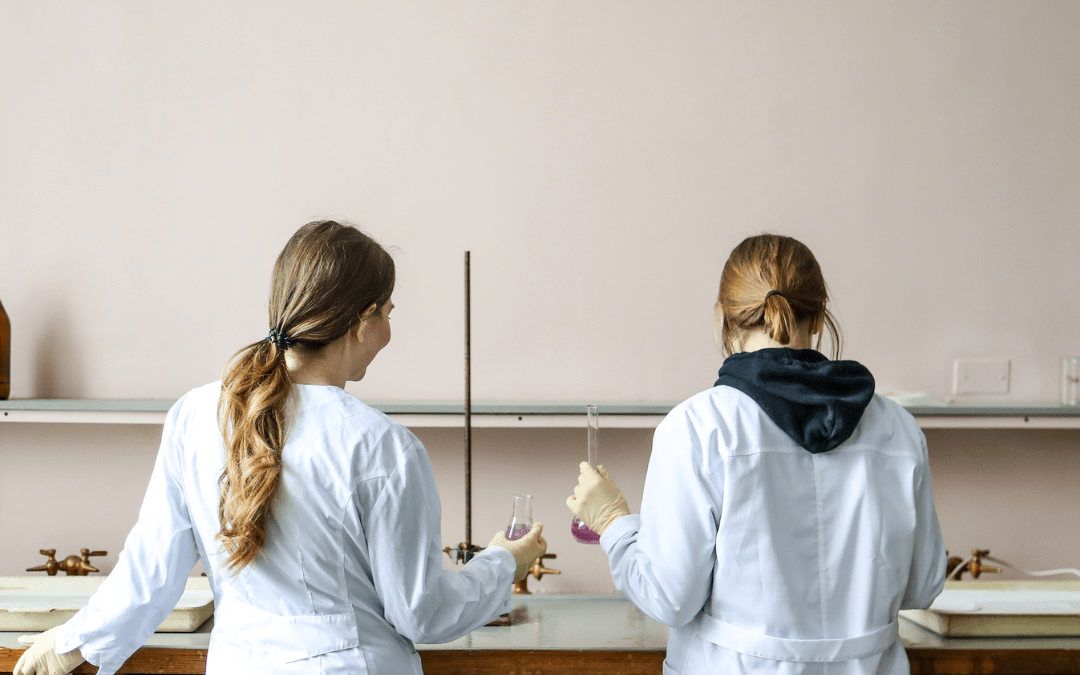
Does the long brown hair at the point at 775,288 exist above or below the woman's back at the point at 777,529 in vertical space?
above

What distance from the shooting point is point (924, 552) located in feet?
3.27

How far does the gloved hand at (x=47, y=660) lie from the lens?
982 mm

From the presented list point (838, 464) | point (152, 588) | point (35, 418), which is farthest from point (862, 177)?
point (35, 418)

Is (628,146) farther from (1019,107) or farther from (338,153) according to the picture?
(1019,107)

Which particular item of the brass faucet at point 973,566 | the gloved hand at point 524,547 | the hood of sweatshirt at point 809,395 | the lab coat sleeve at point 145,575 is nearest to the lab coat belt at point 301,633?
the lab coat sleeve at point 145,575

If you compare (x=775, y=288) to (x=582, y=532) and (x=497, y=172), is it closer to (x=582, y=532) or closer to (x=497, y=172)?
(x=582, y=532)

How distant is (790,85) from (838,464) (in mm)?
1189

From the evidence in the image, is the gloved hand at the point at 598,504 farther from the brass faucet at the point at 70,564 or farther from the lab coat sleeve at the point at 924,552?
the brass faucet at the point at 70,564

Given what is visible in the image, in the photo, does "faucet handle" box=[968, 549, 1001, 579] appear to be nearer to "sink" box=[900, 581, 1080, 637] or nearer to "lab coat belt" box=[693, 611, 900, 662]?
"sink" box=[900, 581, 1080, 637]

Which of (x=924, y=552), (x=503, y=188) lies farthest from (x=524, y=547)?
(x=503, y=188)

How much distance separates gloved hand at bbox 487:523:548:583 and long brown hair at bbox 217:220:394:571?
37cm

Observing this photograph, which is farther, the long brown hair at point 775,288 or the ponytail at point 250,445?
the long brown hair at point 775,288

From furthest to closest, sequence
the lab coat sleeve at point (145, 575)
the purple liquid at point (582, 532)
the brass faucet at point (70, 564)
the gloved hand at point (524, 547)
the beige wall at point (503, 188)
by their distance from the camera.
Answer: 1. the beige wall at point (503, 188)
2. the brass faucet at point (70, 564)
3. the purple liquid at point (582, 532)
4. the gloved hand at point (524, 547)
5. the lab coat sleeve at point (145, 575)

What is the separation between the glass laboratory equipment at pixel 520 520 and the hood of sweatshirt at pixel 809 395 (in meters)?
0.42
